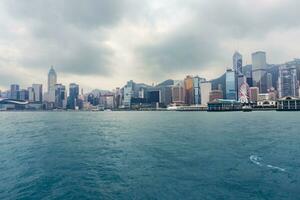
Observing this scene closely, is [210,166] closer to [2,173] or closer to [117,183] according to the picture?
[117,183]

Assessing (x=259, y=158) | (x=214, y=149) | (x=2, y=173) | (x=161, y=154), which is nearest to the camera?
(x=2, y=173)

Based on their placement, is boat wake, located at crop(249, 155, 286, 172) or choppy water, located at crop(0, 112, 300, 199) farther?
boat wake, located at crop(249, 155, 286, 172)

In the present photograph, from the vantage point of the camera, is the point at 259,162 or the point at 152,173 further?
the point at 259,162

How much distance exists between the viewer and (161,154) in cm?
2798

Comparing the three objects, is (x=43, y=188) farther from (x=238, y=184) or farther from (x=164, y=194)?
(x=238, y=184)

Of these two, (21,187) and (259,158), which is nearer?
(21,187)

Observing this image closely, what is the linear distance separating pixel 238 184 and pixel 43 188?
49.5ft

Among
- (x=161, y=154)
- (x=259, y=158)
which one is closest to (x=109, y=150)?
(x=161, y=154)

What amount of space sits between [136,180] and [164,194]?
11.9 feet

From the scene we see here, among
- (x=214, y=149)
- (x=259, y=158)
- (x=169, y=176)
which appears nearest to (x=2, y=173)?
(x=169, y=176)

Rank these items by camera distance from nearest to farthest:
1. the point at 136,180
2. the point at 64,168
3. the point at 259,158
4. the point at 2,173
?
the point at 136,180, the point at 2,173, the point at 64,168, the point at 259,158

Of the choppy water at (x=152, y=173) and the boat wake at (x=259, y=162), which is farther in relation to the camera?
the boat wake at (x=259, y=162)

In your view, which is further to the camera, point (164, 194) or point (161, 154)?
point (161, 154)

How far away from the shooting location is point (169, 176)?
19.5 metres
